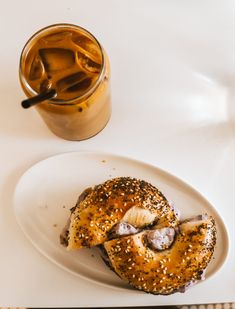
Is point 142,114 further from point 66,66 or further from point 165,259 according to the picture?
point 165,259

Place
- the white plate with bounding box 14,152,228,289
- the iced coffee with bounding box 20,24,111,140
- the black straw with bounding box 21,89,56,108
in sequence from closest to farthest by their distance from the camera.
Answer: the black straw with bounding box 21,89,56,108
the iced coffee with bounding box 20,24,111,140
the white plate with bounding box 14,152,228,289

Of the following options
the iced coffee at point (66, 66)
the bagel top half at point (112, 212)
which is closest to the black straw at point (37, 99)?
the iced coffee at point (66, 66)

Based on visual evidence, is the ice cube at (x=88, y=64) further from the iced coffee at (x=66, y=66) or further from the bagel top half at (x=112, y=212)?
the bagel top half at (x=112, y=212)

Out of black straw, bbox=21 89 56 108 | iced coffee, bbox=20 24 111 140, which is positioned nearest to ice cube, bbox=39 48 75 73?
iced coffee, bbox=20 24 111 140

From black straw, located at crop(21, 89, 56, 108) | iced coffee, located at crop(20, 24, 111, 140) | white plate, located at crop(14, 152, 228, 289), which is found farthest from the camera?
white plate, located at crop(14, 152, 228, 289)

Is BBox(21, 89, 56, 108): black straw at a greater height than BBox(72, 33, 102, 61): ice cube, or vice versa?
BBox(72, 33, 102, 61): ice cube

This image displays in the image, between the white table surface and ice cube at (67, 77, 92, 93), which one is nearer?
ice cube at (67, 77, 92, 93)

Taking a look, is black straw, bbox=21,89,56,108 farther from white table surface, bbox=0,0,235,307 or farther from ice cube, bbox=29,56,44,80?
white table surface, bbox=0,0,235,307
